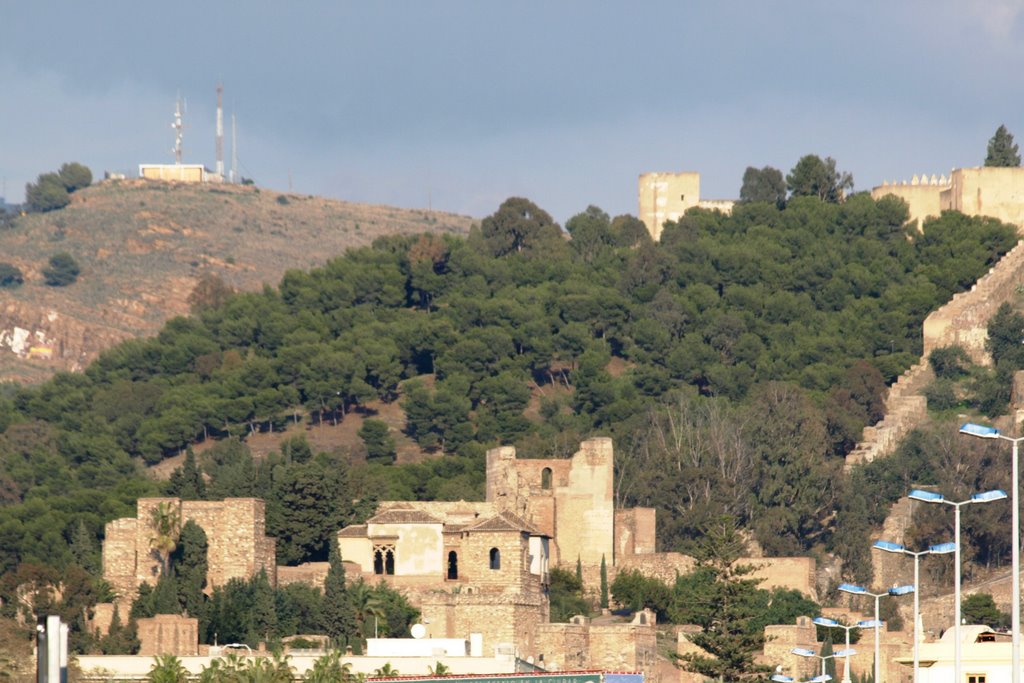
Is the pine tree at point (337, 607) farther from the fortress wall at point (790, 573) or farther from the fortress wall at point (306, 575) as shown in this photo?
the fortress wall at point (790, 573)

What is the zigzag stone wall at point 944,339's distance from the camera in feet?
277

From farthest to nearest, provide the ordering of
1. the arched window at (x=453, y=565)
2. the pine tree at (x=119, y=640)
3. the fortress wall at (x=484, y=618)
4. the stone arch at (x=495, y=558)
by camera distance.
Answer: the arched window at (x=453, y=565)
the stone arch at (x=495, y=558)
the fortress wall at (x=484, y=618)
the pine tree at (x=119, y=640)

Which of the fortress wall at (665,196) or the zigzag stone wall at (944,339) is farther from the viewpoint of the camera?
the fortress wall at (665,196)

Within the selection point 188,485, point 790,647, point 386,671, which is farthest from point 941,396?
point 386,671

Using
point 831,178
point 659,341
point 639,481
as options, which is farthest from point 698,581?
point 831,178

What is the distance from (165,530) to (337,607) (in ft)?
16.9

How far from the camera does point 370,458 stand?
8662 cm

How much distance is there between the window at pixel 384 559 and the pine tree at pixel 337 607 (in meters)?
2.94

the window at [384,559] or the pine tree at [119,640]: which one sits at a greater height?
the window at [384,559]

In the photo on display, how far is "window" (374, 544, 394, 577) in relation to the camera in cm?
6656

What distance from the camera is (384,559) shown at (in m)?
66.6

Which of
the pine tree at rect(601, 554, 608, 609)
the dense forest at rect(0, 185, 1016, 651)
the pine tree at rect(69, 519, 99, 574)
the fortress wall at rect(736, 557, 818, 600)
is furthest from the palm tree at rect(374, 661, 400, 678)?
the fortress wall at rect(736, 557, 818, 600)

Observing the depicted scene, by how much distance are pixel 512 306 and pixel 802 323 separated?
1185 centimetres

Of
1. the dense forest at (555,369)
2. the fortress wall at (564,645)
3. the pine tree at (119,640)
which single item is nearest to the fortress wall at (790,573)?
the dense forest at (555,369)
